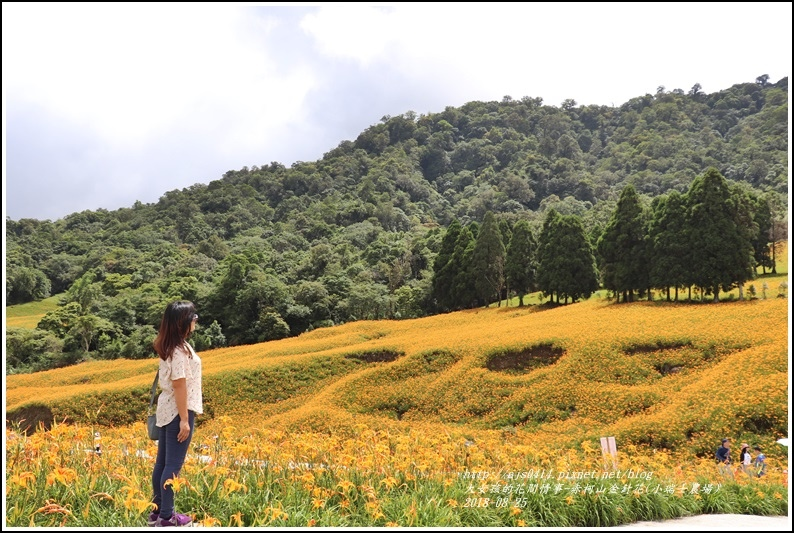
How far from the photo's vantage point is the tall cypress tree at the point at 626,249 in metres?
27.4

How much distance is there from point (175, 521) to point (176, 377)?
101cm

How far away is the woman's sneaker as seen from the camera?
377cm

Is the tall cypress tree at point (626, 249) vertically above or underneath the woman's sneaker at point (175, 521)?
above

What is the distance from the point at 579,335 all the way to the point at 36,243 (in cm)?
6788

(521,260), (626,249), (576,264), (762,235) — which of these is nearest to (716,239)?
(626,249)

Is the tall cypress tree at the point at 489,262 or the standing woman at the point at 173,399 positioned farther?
the tall cypress tree at the point at 489,262

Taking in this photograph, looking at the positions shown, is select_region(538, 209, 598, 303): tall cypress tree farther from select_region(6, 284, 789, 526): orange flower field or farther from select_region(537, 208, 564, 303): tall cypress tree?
select_region(6, 284, 789, 526): orange flower field

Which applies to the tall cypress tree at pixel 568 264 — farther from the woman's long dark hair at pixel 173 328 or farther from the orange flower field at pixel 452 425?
the woman's long dark hair at pixel 173 328

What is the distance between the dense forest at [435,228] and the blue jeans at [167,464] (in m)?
25.0

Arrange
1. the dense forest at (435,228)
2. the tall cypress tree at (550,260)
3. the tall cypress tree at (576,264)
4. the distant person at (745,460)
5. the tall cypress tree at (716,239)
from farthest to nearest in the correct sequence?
the tall cypress tree at (550,260) → the tall cypress tree at (576,264) → the dense forest at (435,228) → the tall cypress tree at (716,239) → the distant person at (745,460)

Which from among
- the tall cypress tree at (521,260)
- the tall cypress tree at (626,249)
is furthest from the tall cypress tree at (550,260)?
the tall cypress tree at (626,249)

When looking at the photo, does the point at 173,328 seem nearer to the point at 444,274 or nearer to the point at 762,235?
the point at 444,274

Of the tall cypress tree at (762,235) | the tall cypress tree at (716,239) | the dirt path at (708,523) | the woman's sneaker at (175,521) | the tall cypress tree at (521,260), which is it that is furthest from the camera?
the tall cypress tree at (762,235)

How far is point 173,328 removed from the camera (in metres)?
3.83
